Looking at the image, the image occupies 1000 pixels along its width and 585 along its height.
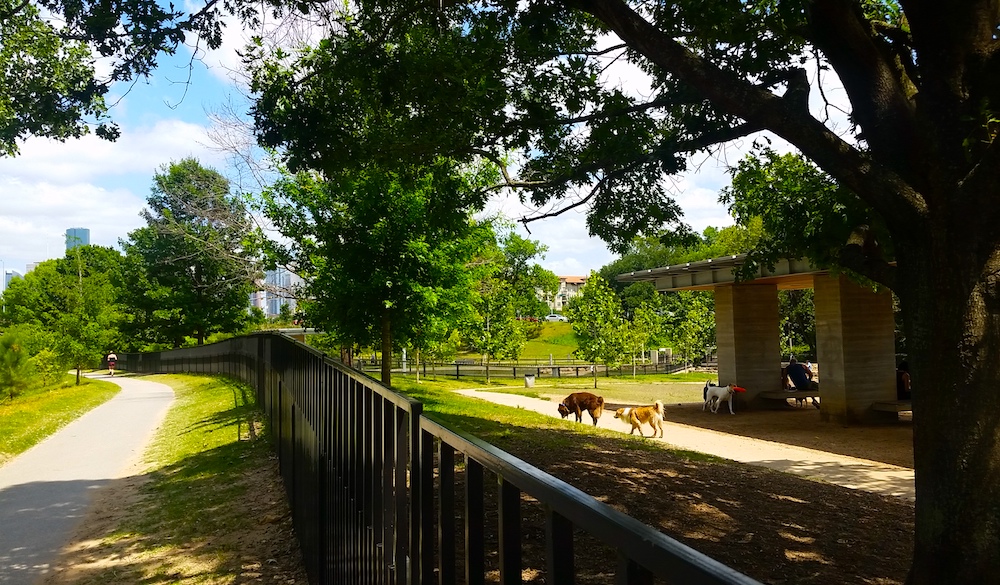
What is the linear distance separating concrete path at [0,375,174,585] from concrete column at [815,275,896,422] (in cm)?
1473

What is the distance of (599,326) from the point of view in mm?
36219

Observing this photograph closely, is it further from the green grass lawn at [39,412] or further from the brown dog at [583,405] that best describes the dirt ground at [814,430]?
the green grass lawn at [39,412]

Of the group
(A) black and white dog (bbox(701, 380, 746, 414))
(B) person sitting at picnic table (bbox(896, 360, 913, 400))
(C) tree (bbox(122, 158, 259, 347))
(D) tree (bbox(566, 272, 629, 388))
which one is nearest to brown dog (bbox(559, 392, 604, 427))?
(A) black and white dog (bbox(701, 380, 746, 414))

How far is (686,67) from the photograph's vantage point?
4.97 m

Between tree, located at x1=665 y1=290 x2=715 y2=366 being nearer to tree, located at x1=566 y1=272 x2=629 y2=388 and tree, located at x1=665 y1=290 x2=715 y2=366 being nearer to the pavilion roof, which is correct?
tree, located at x1=566 y1=272 x2=629 y2=388

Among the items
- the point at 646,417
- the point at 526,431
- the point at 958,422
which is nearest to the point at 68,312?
the point at 646,417

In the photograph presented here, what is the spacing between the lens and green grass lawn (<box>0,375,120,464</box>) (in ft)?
42.6

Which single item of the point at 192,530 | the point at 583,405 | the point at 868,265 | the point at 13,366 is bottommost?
the point at 192,530

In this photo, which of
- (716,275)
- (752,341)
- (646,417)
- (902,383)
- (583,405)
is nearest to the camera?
(646,417)

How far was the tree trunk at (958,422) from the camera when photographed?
399cm

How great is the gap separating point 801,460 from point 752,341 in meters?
9.13

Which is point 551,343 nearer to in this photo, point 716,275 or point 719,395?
point 719,395

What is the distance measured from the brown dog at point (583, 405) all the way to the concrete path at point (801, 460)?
1.14m

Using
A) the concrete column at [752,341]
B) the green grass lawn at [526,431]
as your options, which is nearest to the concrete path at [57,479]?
the green grass lawn at [526,431]
